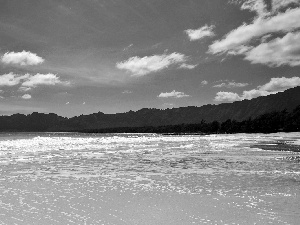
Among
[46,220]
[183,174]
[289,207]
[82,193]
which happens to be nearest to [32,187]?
[82,193]

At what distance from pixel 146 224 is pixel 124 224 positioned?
1.72 ft

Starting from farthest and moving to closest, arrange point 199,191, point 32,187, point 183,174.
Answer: point 183,174
point 32,187
point 199,191

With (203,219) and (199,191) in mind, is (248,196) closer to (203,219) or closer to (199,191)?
(199,191)

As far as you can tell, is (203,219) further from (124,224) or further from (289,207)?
(289,207)

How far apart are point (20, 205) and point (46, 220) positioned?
2.04 m

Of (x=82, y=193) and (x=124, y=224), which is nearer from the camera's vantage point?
(x=124, y=224)

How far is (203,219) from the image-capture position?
25.3 ft

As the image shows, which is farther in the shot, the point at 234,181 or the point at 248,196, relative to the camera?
the point at 234,181

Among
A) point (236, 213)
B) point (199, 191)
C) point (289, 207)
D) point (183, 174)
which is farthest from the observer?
point (183, 174)

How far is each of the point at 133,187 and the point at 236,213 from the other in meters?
5.14

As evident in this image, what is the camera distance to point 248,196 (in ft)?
34.2

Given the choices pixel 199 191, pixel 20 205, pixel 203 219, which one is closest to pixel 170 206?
pixel 203 219

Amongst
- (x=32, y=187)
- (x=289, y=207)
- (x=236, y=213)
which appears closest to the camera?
(x=236, y=213)

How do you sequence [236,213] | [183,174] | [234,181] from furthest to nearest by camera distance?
[183,174] < [234,181] < [236,213]
